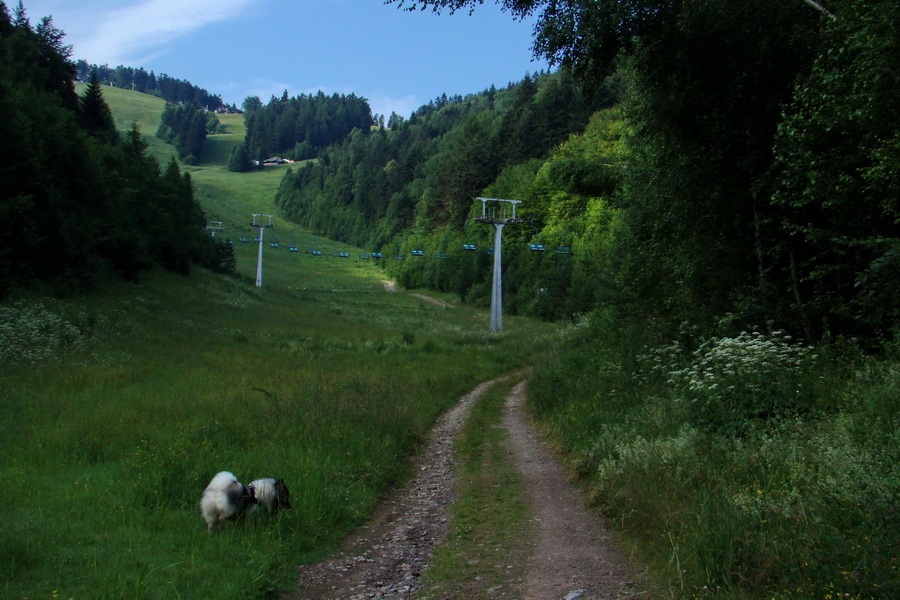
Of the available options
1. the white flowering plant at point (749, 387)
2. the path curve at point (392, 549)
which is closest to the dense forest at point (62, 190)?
the path curve at point (392, 549)

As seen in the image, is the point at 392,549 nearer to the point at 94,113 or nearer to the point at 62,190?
the point at 62,190

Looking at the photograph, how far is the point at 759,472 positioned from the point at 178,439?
826 centimetres

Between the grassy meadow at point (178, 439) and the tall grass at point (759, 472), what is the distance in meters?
3.66

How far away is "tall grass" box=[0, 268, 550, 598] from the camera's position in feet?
20.0

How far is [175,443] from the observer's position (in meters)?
9.74

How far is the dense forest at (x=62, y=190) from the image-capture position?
2781 centimetres

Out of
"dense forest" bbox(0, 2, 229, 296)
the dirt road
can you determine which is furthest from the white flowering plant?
"dense forest" bbox(0, 2, 229, 296)

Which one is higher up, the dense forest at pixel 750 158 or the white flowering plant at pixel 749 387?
the dense forest at pixel 750 158

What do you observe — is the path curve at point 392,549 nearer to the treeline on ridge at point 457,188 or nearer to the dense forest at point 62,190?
the treeline on ridge at point 457,188

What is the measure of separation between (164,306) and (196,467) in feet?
106

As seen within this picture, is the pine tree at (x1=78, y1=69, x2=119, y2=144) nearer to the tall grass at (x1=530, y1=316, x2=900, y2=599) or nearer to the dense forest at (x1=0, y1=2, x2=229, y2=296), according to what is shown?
the dense forest at (x1=0, y1=2, x2=229, y2=296)

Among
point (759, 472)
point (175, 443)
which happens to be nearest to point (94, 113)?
point (175, 443)

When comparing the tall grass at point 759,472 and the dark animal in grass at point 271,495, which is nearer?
the tall grass at point 759,472

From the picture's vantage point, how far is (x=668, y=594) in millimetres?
5359
